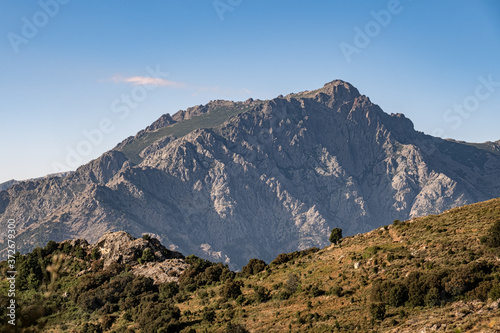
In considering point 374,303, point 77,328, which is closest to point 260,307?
point 374,303

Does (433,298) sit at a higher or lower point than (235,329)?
lower

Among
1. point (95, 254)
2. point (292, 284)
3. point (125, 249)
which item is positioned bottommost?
point (292, 284)

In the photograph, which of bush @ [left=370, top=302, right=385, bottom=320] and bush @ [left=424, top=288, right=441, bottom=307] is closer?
bush @ [left=370, top=302, right=385, bottom=320]

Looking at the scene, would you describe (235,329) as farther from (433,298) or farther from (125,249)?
(125,249)

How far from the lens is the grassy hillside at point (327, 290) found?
1951 inches

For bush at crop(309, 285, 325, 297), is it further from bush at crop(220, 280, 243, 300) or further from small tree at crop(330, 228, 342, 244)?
small tree at crop(330, 228, 342, 244)

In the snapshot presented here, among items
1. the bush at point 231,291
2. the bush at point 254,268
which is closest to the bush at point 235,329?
the bush at point 231,291

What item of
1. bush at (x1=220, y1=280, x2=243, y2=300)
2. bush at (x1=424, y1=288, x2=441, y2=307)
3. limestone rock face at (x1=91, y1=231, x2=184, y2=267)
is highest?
limestone rock face at (x1=91, y1=231, x2=184, y2=267)

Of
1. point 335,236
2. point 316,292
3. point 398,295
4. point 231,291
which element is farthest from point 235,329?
point 335,236

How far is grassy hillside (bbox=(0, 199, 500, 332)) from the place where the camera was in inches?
1951

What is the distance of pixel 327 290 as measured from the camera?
68.2 m

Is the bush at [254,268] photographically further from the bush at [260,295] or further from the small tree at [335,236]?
the bush at [260,295]

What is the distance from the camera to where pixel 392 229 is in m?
90.2

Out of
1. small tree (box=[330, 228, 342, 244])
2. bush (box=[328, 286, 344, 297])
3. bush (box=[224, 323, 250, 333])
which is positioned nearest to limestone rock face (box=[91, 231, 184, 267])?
small tree (box=[330, 228, 342, 244])
